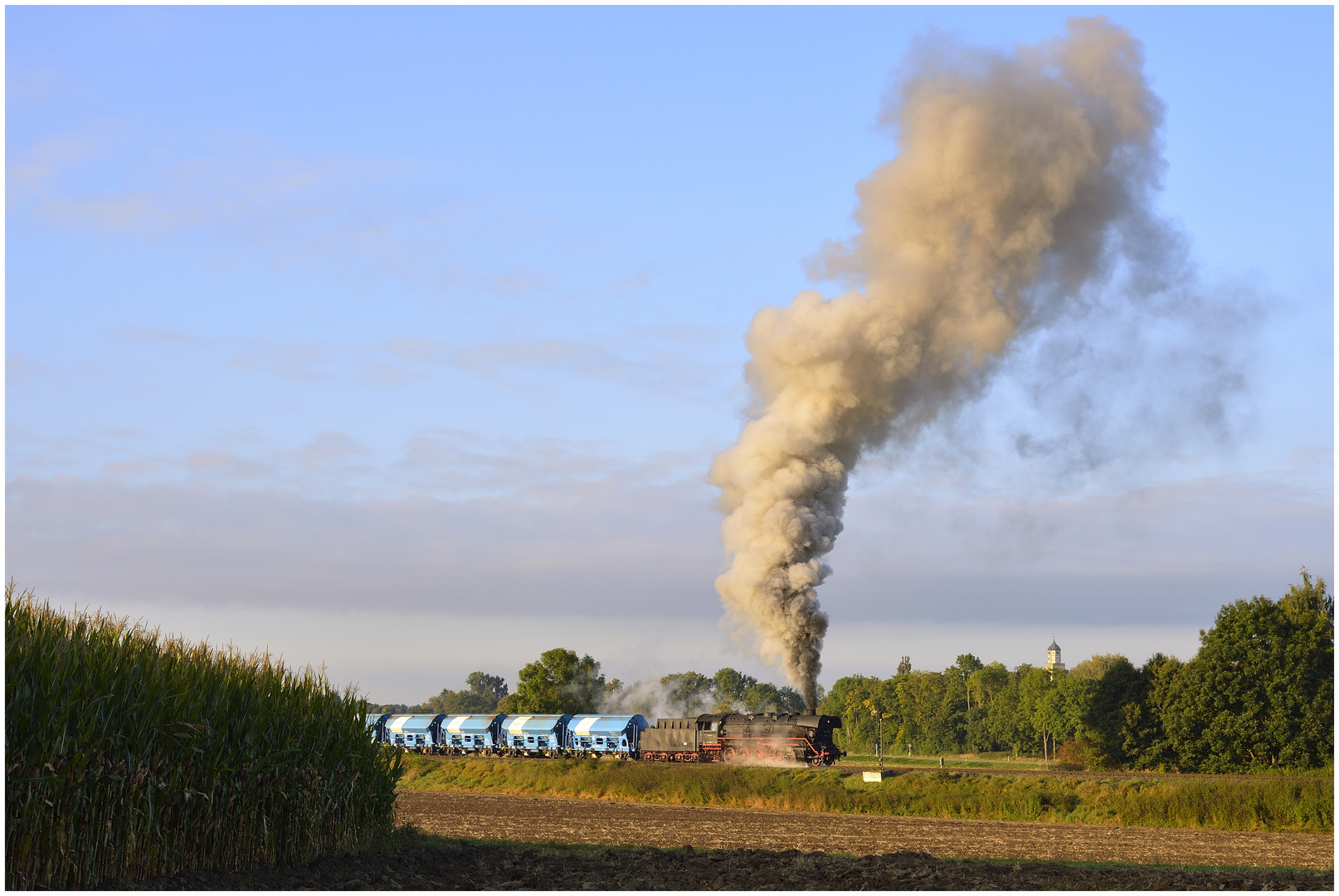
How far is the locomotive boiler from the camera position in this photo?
4072cm

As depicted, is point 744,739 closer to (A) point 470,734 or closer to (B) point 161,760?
(A) point 470,734

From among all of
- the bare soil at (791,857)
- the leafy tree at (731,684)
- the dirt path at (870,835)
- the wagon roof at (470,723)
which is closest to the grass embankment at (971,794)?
the dirt path at (870,835)

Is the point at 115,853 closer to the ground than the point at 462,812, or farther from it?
farther from it

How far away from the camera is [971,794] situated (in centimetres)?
3303

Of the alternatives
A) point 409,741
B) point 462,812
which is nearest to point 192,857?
point 462,812

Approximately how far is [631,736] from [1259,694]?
26804 mm

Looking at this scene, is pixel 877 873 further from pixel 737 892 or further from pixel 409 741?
pixel 409 741

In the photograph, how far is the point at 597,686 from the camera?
6931 cm

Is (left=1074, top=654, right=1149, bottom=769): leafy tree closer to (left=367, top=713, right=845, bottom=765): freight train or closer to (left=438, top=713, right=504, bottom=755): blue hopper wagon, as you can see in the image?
(left=367, top=713, right=845, bottom=765): freight train

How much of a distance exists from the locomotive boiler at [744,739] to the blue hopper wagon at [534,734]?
253 inches

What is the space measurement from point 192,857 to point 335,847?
2.97m

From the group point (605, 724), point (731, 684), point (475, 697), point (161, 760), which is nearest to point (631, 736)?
point (605, 724)

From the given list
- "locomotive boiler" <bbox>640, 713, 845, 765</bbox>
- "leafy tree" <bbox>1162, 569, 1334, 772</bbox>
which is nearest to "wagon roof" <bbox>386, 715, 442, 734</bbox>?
"locomotive boiler" <bbox>640, 713, 845, 765</bbox>

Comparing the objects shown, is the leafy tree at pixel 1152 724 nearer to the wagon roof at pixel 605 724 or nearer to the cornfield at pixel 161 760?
the wagon roof at pixel 605 724
